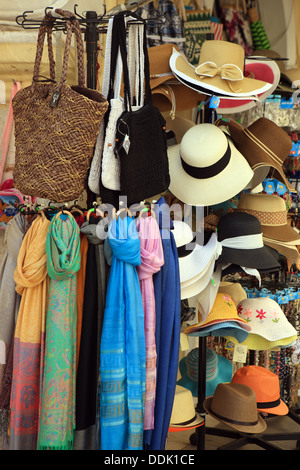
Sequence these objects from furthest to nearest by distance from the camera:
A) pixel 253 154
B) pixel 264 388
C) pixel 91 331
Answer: pixel 264 388 → pixel 253 154 → pixel 91 331

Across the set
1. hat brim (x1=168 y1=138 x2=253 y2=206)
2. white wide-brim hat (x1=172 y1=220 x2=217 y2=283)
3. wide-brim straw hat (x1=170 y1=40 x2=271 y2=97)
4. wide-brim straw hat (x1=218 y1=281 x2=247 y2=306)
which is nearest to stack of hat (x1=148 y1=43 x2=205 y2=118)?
wide-brim straw hat (x1=170 y1=40 x2=271 y2=97)

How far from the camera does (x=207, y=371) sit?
10.9ft

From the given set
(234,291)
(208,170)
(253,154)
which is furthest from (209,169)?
(234,291)

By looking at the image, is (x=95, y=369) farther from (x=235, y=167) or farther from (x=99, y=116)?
(x=235, y=167)

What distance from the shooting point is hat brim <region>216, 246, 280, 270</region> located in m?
2.54

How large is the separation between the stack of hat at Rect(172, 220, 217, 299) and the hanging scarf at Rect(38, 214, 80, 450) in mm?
621

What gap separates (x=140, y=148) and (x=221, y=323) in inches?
39.8

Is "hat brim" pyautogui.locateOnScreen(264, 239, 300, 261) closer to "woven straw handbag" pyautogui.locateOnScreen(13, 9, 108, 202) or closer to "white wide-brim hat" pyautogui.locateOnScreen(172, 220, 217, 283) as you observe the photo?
"white wide-brim hat" pyautogui.locateOnScreen(172, 220, 217, 283)

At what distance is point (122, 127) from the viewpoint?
2.03 meters

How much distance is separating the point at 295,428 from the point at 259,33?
4003 mm

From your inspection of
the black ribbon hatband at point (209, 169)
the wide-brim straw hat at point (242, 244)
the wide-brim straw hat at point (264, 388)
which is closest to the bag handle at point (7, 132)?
the black ribbon hatband at point (209, 169)

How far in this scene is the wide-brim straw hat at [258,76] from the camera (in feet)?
9.88

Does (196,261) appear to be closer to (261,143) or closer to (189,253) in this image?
(189,253)

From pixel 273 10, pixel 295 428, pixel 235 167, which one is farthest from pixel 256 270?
pixel 273 10
